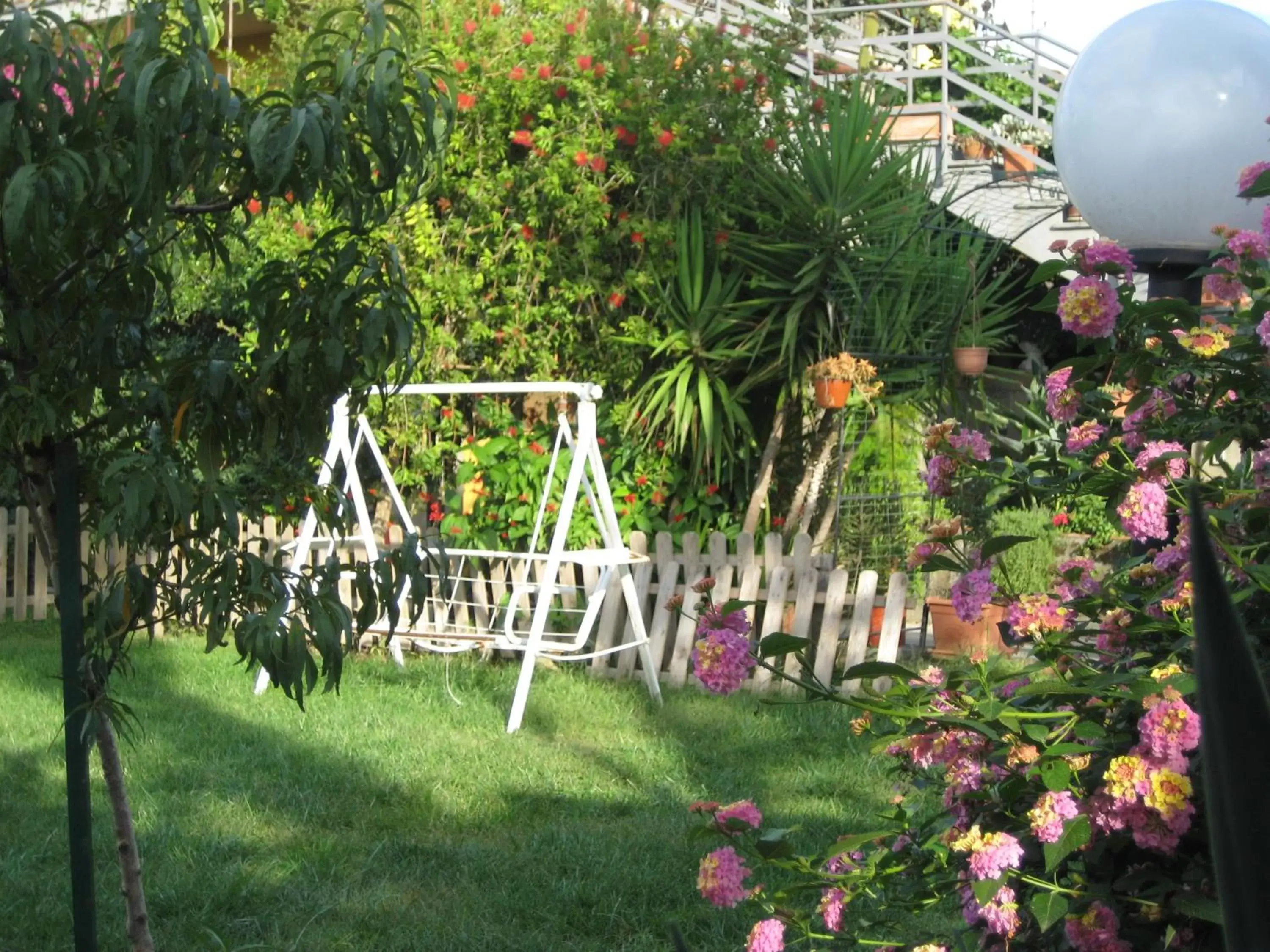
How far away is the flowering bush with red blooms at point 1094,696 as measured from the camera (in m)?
1.65

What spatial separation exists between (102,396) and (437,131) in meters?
0.91

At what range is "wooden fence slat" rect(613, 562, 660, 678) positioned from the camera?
693cm

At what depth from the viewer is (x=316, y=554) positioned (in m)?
7.91

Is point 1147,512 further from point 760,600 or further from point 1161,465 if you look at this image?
point 760,600

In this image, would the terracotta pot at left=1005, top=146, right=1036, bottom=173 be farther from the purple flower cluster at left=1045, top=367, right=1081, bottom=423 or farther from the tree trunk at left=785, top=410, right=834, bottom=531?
the purple flower cluster at left=1045, top=367, right=1081, bottom=423

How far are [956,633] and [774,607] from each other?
1.28 metres

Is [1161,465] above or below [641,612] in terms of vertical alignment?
above

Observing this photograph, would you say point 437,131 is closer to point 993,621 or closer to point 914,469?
point 993,621

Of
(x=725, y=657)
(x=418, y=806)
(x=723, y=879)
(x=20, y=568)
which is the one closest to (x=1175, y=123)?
(x=725, y=657)

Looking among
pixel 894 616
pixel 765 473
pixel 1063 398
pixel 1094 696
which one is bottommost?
pixel 894 616

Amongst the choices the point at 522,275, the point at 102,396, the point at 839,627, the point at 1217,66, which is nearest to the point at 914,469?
the point at 839,627

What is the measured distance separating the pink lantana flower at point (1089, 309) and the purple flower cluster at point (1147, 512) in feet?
0.84

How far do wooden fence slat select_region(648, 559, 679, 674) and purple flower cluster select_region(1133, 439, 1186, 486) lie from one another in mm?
5037

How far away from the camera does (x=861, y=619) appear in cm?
648
